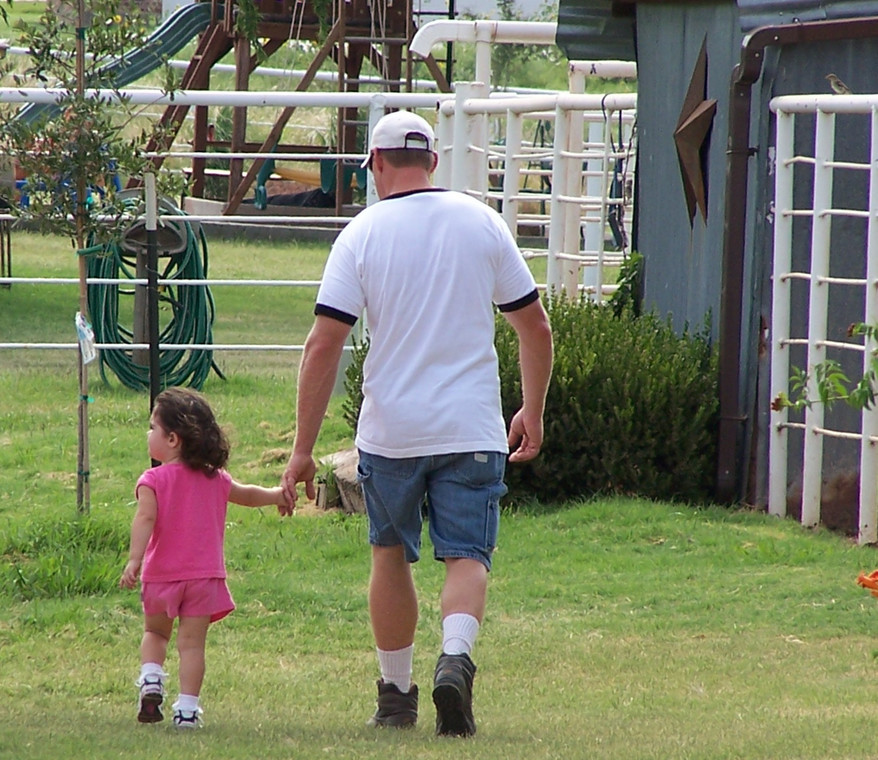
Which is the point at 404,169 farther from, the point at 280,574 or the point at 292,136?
the point at 292,136

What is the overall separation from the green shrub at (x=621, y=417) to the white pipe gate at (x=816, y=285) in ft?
1.43

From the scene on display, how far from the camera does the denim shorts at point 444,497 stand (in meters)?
4.55

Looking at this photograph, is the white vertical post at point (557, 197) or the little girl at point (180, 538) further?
the white vertical post at point (557, 197)

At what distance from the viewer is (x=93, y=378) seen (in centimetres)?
1260

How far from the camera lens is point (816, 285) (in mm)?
7547

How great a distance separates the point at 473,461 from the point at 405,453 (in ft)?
0.66

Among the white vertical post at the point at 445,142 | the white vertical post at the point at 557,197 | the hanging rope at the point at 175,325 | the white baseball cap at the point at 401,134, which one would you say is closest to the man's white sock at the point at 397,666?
the white baseball cap at the point at 401,134

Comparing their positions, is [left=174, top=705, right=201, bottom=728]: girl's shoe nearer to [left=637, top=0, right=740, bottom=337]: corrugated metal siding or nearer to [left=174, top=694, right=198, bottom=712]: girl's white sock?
[left=174, top=694, right=198, bottom=712]: girl's white sock

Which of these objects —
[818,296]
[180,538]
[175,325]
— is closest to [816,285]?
[818,296]

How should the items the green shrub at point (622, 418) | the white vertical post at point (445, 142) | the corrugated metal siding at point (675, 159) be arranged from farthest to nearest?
the white vertical post at point (445, 142) → the corrugated metal siding at point (675, 159) → the green shrub at point (622, 418)

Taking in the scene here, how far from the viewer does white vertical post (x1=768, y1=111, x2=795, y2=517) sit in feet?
25.4

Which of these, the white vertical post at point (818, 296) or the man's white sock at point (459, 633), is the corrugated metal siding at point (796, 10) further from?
the man's white sock at point (459, 633)

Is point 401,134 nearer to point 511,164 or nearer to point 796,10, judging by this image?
point 796,10

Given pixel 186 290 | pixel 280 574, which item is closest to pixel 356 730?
pixel 280 574
